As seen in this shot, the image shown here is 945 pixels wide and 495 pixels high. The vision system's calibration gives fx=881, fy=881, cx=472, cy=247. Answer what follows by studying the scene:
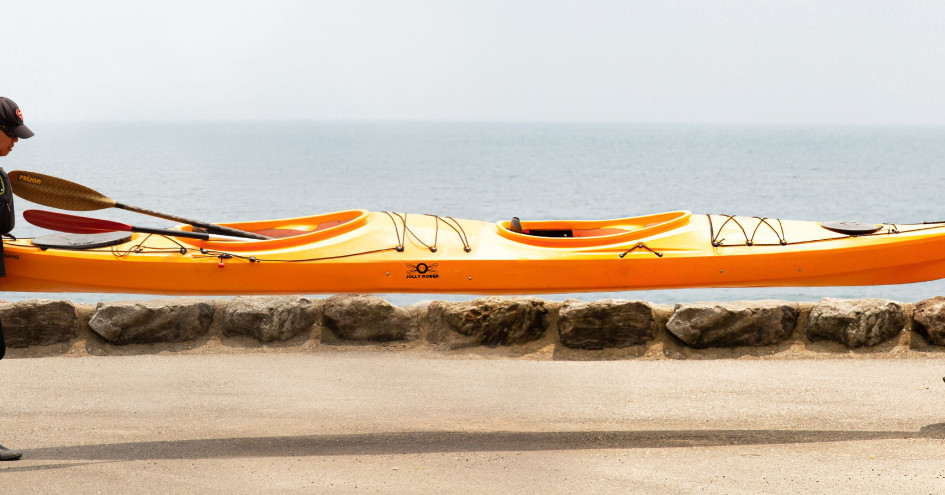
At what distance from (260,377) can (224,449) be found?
2.68 feet

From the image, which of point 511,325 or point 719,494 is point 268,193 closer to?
point 511,325

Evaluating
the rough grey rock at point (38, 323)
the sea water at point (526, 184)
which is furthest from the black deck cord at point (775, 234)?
the sea water at point (526, 184)

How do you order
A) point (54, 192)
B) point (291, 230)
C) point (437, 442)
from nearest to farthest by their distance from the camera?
1. point (437, 442)
2. point (54, 192)
3. point (291, 230)

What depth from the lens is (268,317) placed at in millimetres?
4090

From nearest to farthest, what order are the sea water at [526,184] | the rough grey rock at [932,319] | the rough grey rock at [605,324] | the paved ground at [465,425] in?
the paved ground at [465,425] < the rough grey rock at [932,319] < the rough grey rock at [605,324] < the sea water at [526,184]

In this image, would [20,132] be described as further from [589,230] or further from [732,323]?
[732,323]

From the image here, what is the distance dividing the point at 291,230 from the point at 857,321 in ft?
8.41

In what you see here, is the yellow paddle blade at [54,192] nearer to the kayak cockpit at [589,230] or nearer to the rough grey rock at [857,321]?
the kayak cockpit at [589,230]

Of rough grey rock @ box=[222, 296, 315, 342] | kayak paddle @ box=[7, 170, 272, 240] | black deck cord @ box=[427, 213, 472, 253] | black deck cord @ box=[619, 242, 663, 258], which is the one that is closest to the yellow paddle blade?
kayak paddle @ box=[7, 170, 272, 240]

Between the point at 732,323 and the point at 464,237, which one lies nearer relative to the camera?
the point at 464,237

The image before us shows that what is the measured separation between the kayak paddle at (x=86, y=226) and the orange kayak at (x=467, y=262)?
5 cm

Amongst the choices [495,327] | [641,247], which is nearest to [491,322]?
[495,327]

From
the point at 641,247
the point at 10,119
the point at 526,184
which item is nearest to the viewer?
the point at 10,119

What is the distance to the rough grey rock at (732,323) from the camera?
399 cm
